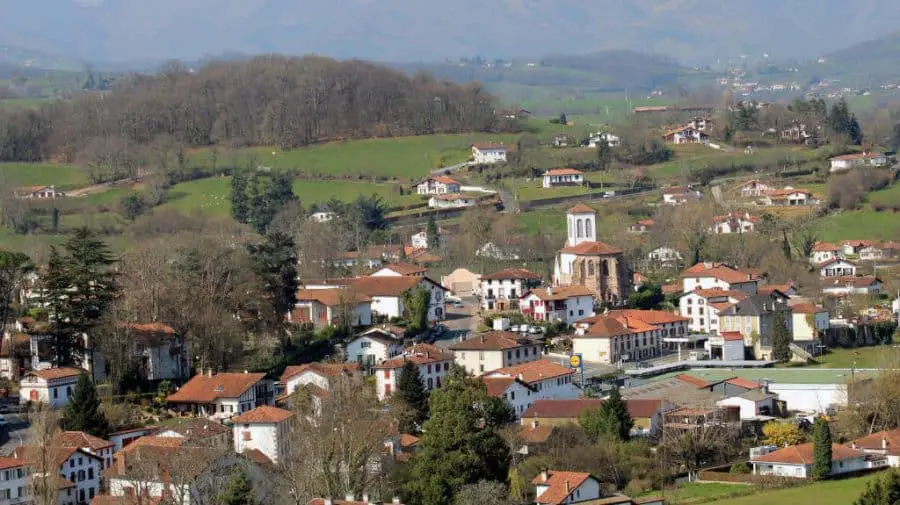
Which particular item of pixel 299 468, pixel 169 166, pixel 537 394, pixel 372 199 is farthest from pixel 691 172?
pixel 299 468

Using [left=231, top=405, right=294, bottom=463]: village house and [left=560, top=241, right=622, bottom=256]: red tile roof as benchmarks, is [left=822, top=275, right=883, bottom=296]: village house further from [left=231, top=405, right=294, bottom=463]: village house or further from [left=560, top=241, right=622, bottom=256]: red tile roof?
[left=231, top=405, right=294, bottom=463]: village house

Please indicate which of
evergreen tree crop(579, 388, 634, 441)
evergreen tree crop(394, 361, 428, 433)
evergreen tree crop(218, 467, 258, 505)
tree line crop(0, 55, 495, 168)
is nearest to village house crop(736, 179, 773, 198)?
tree line crop(0, 55, 495, 168)

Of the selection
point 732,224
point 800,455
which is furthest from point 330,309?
point 732,224

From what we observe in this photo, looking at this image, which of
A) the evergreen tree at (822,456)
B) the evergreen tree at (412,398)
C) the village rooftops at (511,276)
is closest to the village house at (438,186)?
the village rooftops at (511,276)

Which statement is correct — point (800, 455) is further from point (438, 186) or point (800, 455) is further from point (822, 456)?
point (438, 186)

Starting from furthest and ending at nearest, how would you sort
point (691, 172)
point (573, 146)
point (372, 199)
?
point (573, 146)
point (691, 172)
point (372, 199)

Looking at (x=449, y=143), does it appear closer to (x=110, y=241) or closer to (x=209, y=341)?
(x=110, y=241)
